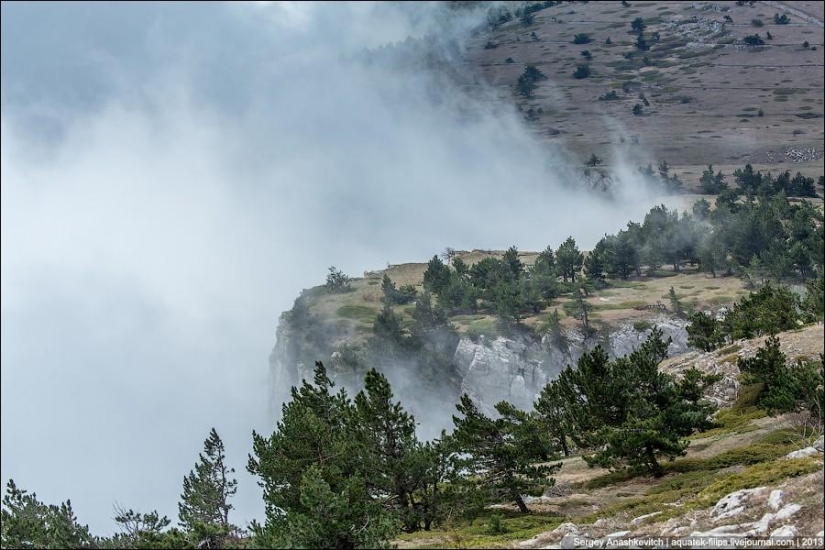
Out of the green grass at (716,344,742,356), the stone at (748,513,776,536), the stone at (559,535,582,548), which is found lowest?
the stone at (559,535,582,548)

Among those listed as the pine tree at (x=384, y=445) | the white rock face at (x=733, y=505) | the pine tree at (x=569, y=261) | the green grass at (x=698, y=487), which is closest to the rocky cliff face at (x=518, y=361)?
the pine tree at (x=569, y=261)

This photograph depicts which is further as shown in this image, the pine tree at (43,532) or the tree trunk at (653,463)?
the tree trunk at (653,463)

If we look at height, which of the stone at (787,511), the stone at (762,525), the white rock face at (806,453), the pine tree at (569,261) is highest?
the pine tree at (569,261)

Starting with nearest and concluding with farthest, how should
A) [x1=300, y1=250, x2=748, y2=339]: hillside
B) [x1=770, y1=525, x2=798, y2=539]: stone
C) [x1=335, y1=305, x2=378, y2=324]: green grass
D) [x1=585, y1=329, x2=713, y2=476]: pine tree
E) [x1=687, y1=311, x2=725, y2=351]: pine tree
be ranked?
[x1=770, y1=525, x2=798, y2=539]: stone, [x1=585, y1=329, x2=713, y2=476]: pine tree, [x1=687, y1=311, x2=725, y2=351]: pine tree, [x1=300, y1=250, x2=748, y2=339]: hillside, [x1=335, y1=305, x2=378, y2=324]: green grass

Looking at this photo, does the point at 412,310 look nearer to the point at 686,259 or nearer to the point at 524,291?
the point at 524,291

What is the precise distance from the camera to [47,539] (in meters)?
34.7

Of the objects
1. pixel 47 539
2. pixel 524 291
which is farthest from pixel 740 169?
pixel 47 539

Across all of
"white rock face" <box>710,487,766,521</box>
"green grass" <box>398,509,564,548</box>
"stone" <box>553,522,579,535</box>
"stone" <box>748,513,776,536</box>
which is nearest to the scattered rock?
"stone" <box>748,513,776,536</box>

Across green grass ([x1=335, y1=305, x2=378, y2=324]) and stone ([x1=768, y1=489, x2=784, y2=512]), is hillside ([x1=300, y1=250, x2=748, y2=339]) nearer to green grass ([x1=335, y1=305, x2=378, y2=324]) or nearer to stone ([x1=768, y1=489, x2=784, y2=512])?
green grass ([x1=335, y1=305, x2=378, y2=324])

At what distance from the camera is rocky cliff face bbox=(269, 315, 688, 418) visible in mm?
109375

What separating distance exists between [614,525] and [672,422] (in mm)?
17140

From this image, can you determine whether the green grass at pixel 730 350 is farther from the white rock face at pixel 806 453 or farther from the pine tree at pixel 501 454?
the white rock face at pixel 806 453

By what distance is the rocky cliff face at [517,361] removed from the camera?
4306 inches

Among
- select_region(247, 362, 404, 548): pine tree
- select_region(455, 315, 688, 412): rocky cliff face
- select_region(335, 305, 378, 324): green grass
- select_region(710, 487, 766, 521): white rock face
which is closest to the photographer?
select_region(710, 487, 766, 521): white rock face
